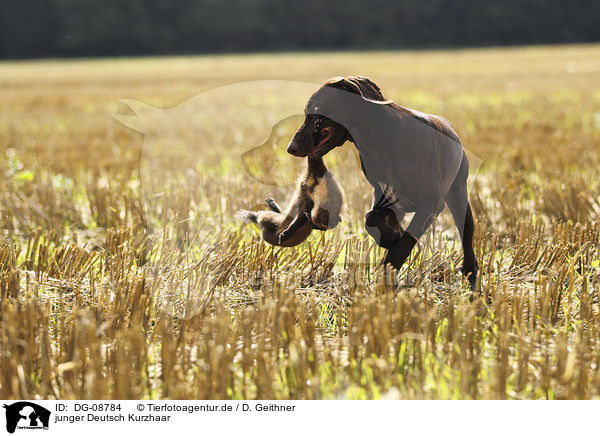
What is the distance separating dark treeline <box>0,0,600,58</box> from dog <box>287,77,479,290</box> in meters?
47.2

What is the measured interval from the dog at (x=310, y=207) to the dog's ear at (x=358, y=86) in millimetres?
242

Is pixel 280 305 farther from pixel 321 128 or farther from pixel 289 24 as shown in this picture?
pixel 289 24

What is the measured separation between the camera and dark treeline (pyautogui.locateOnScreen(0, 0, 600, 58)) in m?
45.6

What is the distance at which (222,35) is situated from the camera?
49.8 m

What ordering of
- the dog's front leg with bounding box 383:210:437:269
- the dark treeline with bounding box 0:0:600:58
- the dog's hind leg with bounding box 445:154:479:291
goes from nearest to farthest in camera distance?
the dog's front leg with bounding box 383:210:437:269, the dog's hind leg with bounding box 445:154:479:291, the dark treeline with bounding box 0:0:600:58

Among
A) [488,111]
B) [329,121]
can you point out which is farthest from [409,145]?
[488,111]

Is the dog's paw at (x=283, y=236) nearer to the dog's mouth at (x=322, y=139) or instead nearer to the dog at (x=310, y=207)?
the dog at (x=310, y=207)

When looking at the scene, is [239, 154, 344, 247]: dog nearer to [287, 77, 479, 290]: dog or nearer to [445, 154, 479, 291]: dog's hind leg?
[287, 77, 479, 290]: dog
